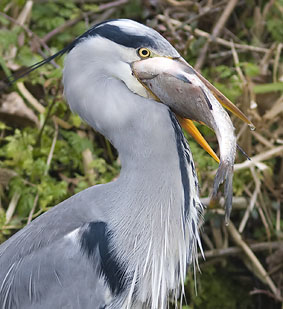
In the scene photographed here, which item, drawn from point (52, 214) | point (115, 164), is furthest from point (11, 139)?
point (52, 214)

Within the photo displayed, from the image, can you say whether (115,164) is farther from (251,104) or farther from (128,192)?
(128,192)

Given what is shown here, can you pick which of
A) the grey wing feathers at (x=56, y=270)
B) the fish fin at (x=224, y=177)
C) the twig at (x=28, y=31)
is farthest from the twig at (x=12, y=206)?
the fish fin at (x=224, y=177)

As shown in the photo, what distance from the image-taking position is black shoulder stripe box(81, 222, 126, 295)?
2.15 m

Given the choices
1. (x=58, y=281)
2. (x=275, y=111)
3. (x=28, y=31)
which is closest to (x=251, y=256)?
(x=275, y=111)

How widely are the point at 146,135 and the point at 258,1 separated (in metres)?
2.75

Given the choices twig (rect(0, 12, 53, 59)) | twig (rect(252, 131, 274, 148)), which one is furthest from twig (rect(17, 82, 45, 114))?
twig (rect(252, 131, 274, 148))

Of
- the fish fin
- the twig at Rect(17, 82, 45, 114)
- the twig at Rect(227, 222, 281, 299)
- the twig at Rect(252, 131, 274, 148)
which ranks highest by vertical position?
the fish fin

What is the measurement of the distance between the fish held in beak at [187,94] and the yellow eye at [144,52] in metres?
0.02

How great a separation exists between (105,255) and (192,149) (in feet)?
4.50

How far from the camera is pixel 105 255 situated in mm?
2146

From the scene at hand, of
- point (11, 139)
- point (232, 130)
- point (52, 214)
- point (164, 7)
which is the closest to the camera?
point (232, 130)

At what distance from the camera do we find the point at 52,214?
2.29 meters

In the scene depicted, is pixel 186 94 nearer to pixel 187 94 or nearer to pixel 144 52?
pixel 187 94

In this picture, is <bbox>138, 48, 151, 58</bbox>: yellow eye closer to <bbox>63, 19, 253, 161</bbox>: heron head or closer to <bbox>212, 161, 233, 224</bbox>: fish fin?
<bbox>63, 19, 253, 161</bbox>: heron head
